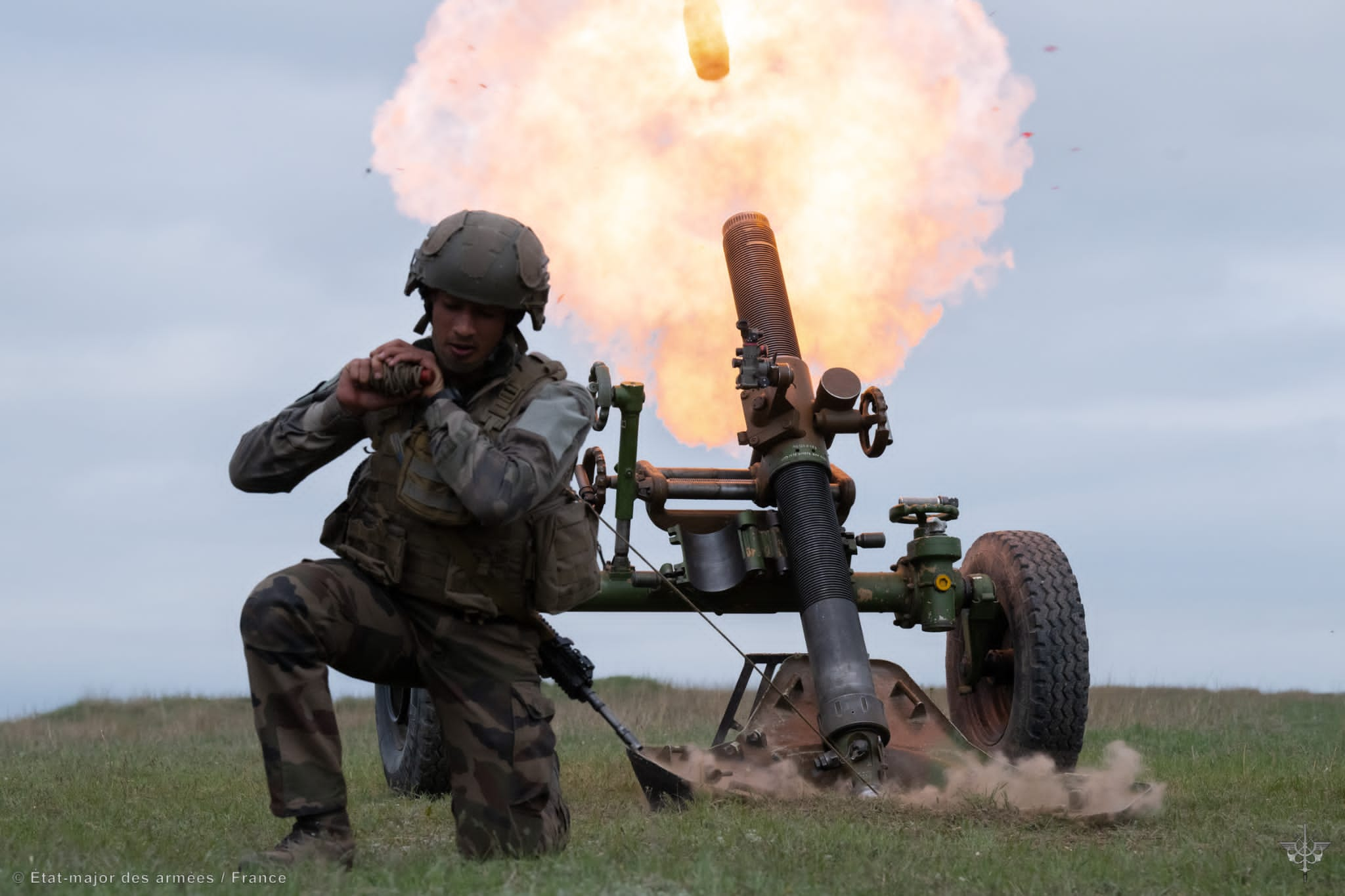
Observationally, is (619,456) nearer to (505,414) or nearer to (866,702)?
(866,702)

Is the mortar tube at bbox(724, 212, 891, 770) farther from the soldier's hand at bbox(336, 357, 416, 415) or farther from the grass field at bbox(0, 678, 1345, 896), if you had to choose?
the soldier's hand at bbox(336, 357, 416, 415)

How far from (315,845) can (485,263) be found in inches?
74.7

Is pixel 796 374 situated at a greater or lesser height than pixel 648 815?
greater

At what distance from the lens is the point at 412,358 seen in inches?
205

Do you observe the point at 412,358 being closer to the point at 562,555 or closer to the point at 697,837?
the point at 562,555

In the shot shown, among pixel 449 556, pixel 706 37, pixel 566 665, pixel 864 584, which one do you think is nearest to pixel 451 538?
pixel 449 556

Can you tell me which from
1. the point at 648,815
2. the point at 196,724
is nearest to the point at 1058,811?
the point at 648,815

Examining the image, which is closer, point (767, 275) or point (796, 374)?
point (796, 374)

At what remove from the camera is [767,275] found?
9.17 metres

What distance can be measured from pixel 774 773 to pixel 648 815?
0.83 meters

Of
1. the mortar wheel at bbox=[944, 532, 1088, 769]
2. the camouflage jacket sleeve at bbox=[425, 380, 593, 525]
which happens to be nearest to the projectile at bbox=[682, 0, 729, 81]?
the mortar wheel at bbox=[944, 532, 1088, 769]

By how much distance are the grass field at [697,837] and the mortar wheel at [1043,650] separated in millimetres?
677

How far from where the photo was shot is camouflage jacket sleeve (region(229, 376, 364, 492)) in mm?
5430

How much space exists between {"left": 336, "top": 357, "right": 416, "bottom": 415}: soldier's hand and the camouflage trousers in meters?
0.55
